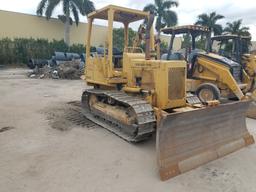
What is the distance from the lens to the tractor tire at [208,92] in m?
7.70

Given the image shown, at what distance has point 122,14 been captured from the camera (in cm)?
614

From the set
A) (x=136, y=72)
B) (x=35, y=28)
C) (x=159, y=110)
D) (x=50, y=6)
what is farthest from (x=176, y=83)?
(x=35, y=28)

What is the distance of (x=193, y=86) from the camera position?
855 centimetres

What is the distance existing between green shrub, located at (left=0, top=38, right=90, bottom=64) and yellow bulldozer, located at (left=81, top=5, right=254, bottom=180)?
73.1 feet

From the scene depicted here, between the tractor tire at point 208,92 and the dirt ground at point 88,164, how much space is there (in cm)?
161

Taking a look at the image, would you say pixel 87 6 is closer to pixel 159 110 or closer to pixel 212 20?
pixel 212 20

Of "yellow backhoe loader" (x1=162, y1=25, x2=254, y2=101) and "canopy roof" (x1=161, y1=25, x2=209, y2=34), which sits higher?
"canopy roof" (x1=161, y1=25, x2=209, y2=34)

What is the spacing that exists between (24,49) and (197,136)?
2608 cm

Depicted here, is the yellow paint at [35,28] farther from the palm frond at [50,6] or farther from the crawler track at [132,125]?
the crawler track at [132,125]

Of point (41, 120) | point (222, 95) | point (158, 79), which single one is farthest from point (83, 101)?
point (222, 95)

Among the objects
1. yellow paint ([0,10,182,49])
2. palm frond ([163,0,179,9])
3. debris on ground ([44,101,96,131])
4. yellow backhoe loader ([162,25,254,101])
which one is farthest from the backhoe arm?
palm frond ([163,0,179,9])

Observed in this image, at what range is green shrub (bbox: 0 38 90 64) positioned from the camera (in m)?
26.4

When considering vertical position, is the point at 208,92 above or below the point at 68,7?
below

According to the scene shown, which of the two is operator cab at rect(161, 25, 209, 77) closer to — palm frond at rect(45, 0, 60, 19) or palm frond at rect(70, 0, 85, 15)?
palm frond at rect(70, 0, 85, 15)
